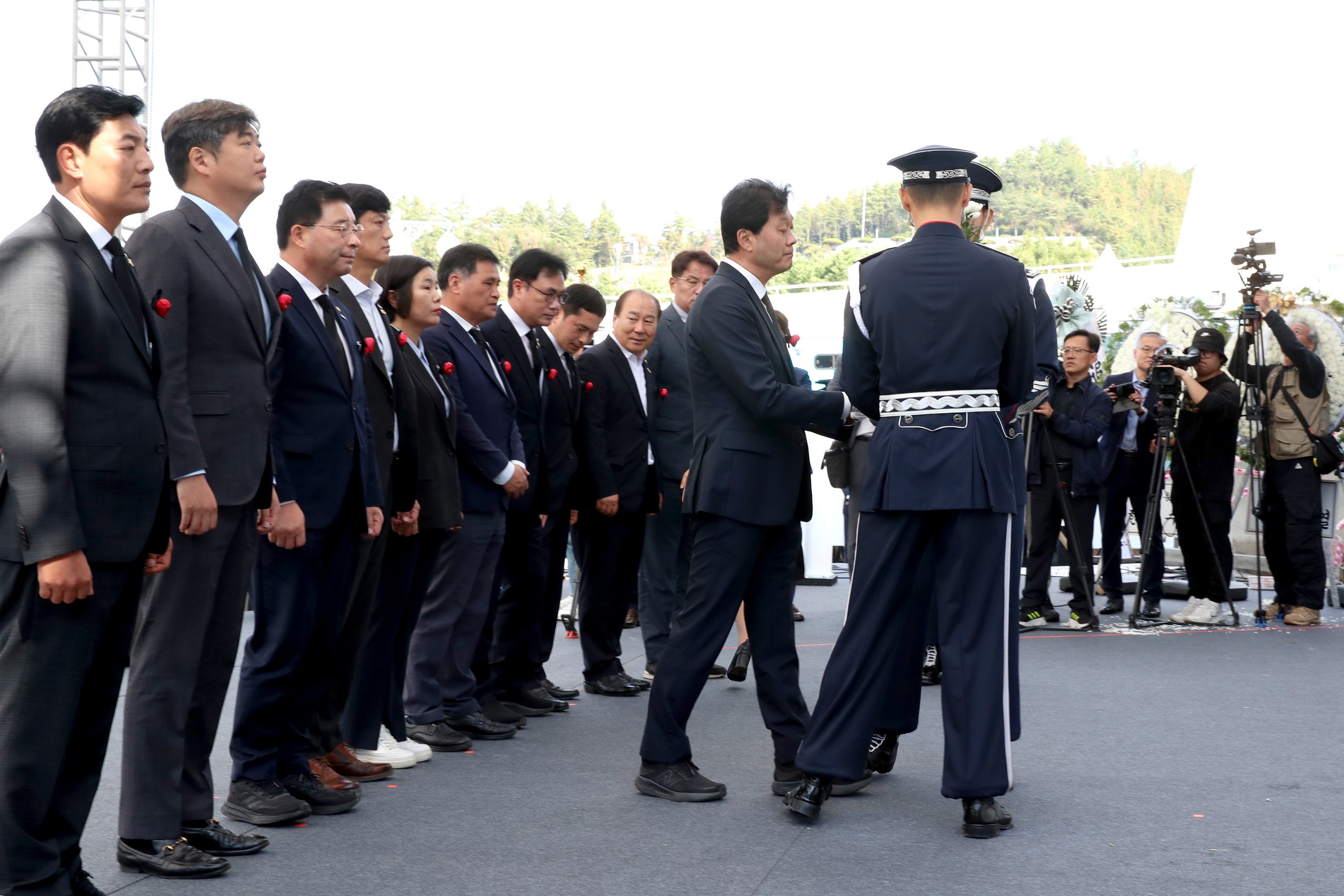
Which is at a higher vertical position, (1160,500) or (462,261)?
(462,261)

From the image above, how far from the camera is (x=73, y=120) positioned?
2609 millimetres

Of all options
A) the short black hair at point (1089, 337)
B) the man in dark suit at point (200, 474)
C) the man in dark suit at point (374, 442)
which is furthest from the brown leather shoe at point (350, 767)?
the short black hair at point (1089, 337)

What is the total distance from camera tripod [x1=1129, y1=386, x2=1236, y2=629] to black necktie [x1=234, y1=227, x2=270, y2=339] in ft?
17.9

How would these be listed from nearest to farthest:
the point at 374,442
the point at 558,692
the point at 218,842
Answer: the point at 218,842 < the point at 374,442 < the point at 558,692

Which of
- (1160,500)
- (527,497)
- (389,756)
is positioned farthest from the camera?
(1160,500)

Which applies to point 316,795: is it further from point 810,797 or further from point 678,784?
point 810,797

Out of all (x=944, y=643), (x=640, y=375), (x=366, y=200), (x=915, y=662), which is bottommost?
(x=915, y=662)

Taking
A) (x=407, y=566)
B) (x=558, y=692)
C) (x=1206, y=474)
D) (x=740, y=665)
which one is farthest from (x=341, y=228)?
(x=1206, y=474)

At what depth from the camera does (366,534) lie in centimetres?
352

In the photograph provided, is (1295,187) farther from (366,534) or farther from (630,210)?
(630,210)

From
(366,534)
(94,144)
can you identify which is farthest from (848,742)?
(94,144)

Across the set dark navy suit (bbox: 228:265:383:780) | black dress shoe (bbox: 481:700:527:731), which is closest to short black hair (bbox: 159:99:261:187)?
dark navy suit (bbox: 228:265:383:780)

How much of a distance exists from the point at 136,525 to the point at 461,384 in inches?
76.7

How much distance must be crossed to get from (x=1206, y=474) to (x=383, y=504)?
18.2 feet
